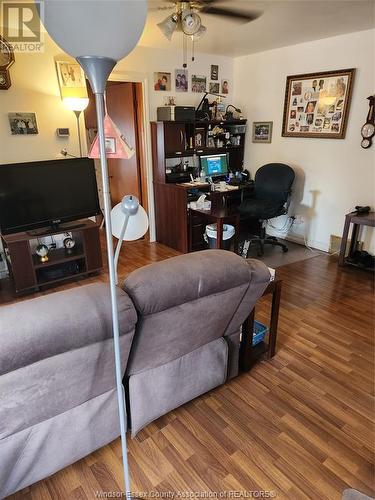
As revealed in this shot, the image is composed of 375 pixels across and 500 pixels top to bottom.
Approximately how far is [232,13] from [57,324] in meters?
2.77

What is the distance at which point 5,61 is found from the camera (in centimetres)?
291

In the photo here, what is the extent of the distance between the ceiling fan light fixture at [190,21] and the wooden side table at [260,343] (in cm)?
193

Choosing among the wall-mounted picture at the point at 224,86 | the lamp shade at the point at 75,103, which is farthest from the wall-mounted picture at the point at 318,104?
the lamp shade at the point at 75,103

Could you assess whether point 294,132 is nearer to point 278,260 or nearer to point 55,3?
point 278,260

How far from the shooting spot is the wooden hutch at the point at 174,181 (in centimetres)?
390

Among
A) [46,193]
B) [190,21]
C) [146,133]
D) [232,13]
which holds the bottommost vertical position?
[46,193]

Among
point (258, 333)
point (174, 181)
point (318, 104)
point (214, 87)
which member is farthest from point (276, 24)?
point (258, 333)

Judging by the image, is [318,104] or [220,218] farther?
[318,104]

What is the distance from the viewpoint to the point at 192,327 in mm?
1447

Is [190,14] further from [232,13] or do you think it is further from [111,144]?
[111,144]

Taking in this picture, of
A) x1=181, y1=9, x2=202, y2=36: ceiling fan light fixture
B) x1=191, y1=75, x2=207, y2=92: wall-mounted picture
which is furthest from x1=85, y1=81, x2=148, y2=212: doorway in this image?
x1=181, y1=9, x2=202, y2=36: ceiling fan light fixture

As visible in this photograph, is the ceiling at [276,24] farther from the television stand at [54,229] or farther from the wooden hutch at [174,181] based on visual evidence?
the television stand at [54,229]

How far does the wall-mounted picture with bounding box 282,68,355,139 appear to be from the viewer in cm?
353

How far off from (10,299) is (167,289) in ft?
7.61
